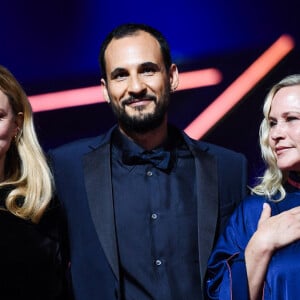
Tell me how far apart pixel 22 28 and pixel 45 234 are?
0.87 metres

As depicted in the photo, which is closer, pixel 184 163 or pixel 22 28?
pixel 184 163

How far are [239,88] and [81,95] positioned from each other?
0.60 metres

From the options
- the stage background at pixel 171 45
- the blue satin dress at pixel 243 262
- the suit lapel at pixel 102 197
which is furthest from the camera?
the stage background at pixel 171 45

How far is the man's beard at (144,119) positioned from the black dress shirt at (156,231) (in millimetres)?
105

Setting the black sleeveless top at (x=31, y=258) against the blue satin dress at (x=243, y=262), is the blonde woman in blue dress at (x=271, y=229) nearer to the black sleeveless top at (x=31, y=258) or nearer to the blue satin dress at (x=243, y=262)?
the blue satin dress at (x=243, y=262)

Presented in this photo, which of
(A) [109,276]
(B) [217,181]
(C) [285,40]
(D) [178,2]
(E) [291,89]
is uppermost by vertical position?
(D) [178,2]

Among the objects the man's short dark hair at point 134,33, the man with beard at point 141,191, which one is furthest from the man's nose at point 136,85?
the man's short dark hair at point 134,33

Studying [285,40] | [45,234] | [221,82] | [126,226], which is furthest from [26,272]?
[285,40]

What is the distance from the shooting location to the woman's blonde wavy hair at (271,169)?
5.43ft

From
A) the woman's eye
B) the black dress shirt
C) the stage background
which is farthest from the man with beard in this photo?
the stage background

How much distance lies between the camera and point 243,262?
1504 millimetres

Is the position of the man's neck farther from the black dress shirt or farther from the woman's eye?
the woman's eye

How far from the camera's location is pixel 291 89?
1.66m

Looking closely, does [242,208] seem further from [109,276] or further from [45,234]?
[45,234]
